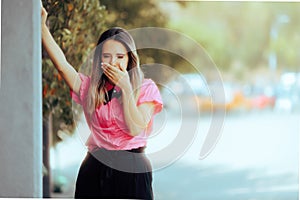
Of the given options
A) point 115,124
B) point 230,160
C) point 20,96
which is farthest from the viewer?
point 230,160

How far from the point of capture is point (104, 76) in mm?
4074

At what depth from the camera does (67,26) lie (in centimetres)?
418

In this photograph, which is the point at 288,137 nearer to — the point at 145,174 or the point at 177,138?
the point at 177,138

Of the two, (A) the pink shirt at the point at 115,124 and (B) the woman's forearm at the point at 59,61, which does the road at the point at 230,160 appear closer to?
(A) the pink shirt at the point at 115,124

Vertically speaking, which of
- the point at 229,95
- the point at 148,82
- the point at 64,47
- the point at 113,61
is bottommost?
the point at 229,95

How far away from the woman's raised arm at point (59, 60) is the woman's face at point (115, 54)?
245 mm

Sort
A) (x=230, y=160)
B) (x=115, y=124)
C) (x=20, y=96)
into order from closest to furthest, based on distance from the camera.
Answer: (x=20, y=96)
(x=115, y=124)
(x=230, y=160)

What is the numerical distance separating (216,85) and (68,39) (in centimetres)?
115

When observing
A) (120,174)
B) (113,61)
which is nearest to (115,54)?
(113,61)

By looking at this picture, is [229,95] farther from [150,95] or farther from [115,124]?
[115,124]

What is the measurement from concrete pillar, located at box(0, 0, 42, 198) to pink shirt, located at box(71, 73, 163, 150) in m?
0.40

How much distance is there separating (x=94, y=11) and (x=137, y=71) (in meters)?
0.58

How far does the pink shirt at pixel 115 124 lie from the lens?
4035 millimetres

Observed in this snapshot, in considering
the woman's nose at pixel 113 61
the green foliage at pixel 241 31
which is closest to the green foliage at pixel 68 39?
the woman's nose at pixel 113 61
